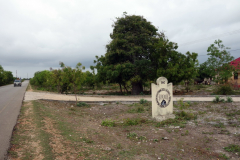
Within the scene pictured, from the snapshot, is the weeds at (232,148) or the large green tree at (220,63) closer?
the weeds at (232,148)

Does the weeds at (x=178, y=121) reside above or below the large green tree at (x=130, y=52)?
A: below

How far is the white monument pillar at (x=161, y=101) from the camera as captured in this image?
8.75m

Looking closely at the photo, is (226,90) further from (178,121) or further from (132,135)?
(132,135)

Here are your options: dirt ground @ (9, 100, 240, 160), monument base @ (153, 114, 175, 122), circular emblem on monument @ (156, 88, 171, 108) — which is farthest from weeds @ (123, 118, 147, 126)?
circular emblem on monument @ (156, 88, 171, 108)

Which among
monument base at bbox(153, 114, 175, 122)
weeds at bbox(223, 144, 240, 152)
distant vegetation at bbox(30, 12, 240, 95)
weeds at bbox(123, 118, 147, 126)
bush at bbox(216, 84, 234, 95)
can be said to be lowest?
weeds at bbox(223, 144, 240, 152)

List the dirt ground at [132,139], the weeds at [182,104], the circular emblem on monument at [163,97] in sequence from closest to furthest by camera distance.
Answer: the dirt ground at [132,139], the circular emblem on monument at [163,97], the weeds at [182,104]

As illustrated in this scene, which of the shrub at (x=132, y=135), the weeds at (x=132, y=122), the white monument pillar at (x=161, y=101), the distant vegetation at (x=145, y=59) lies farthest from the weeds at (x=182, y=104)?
the distant vegetation at (x=145, y=59)

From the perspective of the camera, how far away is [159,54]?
18.2 m

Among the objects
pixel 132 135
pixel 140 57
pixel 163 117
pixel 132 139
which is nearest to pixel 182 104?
pixel 163 117

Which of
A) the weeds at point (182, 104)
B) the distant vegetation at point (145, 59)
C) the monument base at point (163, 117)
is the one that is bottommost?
the monument base at point (163, 117)

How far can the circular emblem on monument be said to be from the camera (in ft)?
28.9

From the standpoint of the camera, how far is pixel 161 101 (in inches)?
348

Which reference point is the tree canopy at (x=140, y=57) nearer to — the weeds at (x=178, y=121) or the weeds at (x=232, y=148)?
the weeds at (x=178, y=121)

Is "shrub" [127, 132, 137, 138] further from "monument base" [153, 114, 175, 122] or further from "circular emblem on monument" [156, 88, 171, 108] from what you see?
"circular emblem on monument" [156, 88, 171, 108]
